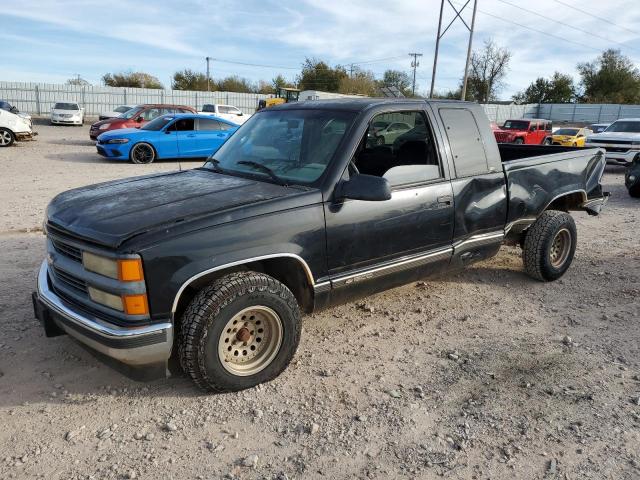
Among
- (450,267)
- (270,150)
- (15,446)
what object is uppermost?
(270,150)

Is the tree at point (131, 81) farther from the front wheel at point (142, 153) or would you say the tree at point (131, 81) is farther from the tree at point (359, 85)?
the front wheel at point (142, 153)

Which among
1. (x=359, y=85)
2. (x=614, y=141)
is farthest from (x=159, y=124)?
(x=359, y=85)

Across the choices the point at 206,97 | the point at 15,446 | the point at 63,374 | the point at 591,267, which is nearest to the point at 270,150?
the point at 63,374

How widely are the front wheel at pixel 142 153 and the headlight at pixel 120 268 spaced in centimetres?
1260

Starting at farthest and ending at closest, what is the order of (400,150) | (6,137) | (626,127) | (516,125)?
(516,125)
(626,127)
(6,137)
(400,150)

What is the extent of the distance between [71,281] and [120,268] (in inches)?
25.8

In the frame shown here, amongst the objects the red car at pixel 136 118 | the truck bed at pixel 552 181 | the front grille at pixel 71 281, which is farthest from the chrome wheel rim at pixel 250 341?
the red car at pixel 136 118

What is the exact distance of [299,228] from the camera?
135 inches

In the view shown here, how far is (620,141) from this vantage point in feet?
55.2

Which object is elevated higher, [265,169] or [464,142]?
[464,142]

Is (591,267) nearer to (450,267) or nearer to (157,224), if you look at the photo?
(450,267)

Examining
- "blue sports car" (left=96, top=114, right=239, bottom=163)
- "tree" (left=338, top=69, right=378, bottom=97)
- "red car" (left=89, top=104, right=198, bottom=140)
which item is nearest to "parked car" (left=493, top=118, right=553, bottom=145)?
"blue sports car" (left=96, top=114, right=239, bottom=163)

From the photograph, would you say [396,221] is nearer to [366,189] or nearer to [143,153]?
[366,189]

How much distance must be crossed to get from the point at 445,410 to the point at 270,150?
2361 millimetres
